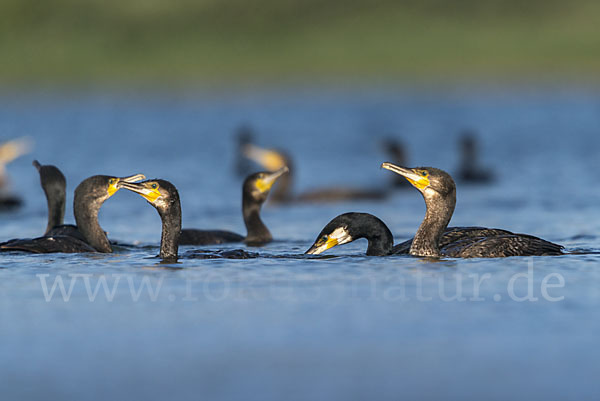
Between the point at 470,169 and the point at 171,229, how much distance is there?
15.1 metres

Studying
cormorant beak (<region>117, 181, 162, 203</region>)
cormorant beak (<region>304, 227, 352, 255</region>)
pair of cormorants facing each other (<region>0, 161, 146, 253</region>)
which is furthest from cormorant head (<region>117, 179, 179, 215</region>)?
cormorant beak (<region>304, 227, 352, 255</region>)

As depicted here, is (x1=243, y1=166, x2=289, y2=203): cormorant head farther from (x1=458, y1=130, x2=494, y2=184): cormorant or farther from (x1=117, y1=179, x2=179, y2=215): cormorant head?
(x1=458, y1=130, x2=494, y2=184): cormorant

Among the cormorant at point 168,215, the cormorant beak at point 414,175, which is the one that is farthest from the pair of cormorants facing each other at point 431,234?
the cormorant at point 168,215

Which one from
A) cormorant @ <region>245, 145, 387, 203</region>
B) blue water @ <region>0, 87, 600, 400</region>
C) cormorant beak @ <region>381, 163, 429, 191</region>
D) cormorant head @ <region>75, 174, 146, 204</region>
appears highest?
cormorant @ <region>245, 145, 387, 203</region>

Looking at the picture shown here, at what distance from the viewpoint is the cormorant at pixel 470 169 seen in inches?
965

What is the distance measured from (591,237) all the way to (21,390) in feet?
29.6

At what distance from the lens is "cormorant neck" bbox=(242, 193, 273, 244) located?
14.0 m

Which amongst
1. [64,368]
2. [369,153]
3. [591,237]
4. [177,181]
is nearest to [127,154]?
[369,153]

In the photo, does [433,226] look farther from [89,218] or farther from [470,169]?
[470,169]

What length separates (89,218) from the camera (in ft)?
40.3

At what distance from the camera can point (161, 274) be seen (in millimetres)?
10352

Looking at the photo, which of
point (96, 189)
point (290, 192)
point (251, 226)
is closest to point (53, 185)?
point (96, 189)

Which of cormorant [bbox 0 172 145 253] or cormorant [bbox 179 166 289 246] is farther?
cormorant [bbox 179 166 289 246]

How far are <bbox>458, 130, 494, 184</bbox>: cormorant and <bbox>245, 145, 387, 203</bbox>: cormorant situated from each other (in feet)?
15.3
